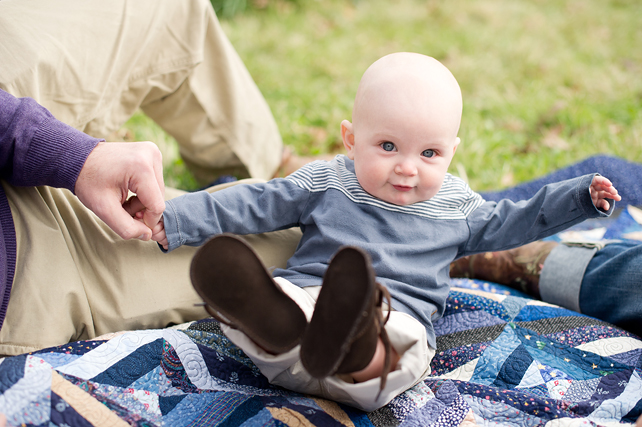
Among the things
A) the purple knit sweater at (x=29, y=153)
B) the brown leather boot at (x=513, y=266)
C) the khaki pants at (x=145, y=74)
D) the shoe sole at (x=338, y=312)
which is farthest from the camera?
the brown leather boot at (x=513, y=266)

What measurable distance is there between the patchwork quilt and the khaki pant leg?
0.12 meters

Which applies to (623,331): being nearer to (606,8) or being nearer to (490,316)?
(490,316)

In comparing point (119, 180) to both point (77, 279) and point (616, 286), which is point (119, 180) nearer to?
point (77, 279)

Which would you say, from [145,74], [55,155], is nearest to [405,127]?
[55,155]

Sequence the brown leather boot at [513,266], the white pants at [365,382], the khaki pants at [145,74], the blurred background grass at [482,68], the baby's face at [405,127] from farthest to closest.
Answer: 1. the blurred background grass at [482,68]
2. the brown leather boot at [513,266]
3. the khaki pants at [145,74]
4. the baby's face at [405,127]
5. the white pants at [365,382]

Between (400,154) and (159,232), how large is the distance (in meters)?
0.70

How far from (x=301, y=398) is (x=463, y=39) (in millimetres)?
4020

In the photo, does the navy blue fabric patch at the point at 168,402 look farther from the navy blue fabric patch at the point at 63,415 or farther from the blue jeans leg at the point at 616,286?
the blue jeans leg at the point at 616,286

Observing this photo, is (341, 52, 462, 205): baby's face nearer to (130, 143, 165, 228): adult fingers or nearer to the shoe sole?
the shoe sole

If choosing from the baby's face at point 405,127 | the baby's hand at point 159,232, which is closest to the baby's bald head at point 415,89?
the baby's face at point 405,127

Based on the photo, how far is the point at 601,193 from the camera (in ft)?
4.56

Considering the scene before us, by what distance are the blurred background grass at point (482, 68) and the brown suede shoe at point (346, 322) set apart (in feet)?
5.52

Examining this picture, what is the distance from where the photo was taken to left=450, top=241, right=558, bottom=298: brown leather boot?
1879 millimetres

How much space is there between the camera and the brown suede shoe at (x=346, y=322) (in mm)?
997
